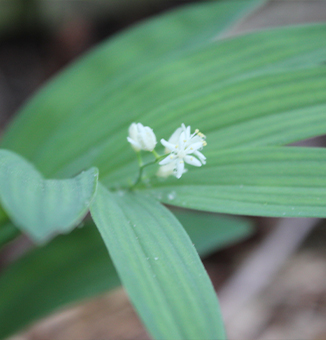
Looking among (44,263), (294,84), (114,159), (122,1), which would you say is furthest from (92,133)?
(122,1)

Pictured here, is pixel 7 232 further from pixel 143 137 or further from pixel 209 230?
pixel 209 230

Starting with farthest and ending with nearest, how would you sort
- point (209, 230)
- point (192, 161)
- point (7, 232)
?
point (209, 230) → point (7, 232) → point (192, 161)

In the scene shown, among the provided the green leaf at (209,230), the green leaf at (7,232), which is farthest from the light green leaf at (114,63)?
the green leaf at (209,230)

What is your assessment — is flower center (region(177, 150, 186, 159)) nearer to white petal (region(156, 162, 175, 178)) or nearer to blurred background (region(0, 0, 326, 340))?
white petal (region(156, 162, 175, 178))

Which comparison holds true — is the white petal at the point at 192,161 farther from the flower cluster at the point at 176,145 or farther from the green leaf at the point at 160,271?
the green leaf at the point at 160,271

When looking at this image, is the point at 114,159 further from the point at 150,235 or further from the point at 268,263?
the point at 268,263

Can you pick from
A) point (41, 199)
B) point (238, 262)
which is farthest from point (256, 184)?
point (238, 262)

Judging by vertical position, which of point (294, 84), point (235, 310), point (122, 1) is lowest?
point (235, 310)
